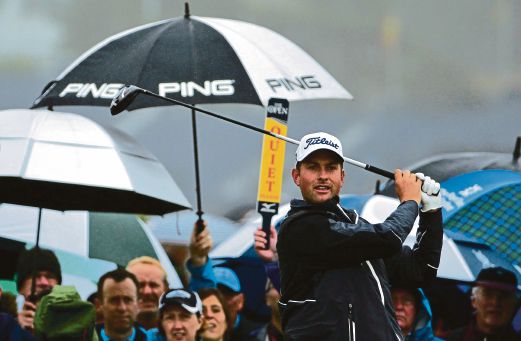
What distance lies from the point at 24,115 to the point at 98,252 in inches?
60.2

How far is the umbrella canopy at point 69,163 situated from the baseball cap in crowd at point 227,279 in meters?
0.78

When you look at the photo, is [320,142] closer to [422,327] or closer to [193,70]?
[422,327]

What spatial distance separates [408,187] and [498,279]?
328 cm

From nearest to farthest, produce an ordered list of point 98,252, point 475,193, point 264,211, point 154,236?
point 264,211 → point 475,193 → point 98,252 → point 154,236

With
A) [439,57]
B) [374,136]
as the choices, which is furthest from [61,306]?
[439,57]

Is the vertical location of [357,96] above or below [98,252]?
above

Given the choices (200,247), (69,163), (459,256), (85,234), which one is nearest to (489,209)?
(459,256)

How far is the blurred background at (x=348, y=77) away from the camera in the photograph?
9.84 metres

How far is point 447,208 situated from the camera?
7629 millimetres

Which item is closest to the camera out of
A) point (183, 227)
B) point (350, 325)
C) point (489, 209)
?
point (350, 325)

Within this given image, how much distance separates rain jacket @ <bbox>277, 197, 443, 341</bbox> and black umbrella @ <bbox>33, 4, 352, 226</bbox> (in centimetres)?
262

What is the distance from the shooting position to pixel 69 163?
6.86 meters

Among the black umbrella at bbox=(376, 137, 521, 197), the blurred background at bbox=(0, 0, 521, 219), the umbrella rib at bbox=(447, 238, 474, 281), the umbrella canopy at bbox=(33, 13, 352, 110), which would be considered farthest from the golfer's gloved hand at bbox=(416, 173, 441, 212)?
the blurred background at bbox=(0, 0, 521, 219)

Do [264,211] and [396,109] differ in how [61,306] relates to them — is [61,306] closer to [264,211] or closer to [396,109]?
[264,211]
